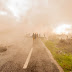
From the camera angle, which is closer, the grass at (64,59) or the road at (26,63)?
the road at (26,63)

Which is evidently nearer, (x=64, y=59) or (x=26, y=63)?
(x=26, y=63)

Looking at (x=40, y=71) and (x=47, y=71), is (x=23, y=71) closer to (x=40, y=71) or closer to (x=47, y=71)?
(x=40, y=71)

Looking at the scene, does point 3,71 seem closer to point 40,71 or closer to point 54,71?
point 40,71

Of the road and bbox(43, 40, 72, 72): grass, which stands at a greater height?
the road

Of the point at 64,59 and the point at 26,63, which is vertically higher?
the point at 26,63

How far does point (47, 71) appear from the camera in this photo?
4.47 meters

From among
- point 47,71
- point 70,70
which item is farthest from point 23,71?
point 70,70

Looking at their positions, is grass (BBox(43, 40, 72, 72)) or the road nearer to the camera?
the road

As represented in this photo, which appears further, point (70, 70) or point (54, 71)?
point (70, 70)

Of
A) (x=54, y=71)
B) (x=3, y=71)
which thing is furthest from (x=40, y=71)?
(x=3, y=71)

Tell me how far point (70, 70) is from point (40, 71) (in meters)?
2.29

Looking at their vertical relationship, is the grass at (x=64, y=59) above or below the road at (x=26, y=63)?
below

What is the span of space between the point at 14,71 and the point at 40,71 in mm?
1606

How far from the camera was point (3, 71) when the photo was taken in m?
4.26
